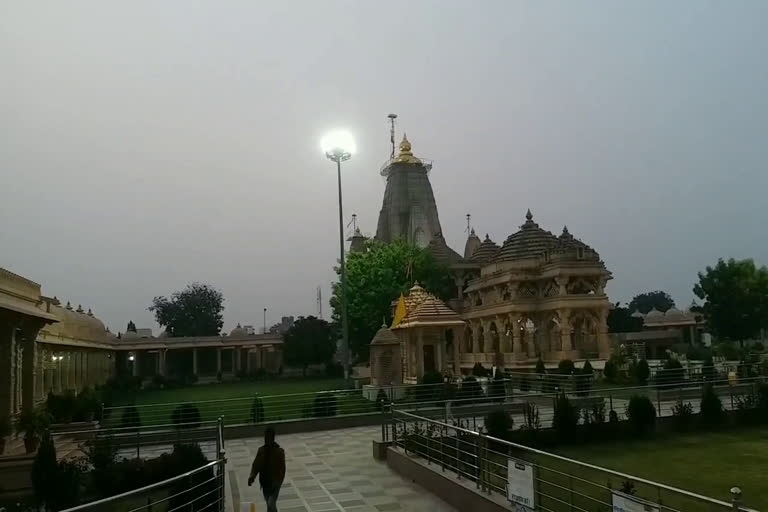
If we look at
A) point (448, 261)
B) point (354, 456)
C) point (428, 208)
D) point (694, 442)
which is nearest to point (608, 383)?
point (694, 442)

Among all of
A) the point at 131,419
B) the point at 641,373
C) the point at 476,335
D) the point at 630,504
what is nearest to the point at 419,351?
the point at 641,373

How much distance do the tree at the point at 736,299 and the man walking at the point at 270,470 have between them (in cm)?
4287

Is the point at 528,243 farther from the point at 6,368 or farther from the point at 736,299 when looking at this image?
the point at 6,368

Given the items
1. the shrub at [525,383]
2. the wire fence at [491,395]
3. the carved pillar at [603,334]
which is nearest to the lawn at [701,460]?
the wire fence at [491,395]

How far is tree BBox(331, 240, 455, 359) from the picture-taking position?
42.5 m

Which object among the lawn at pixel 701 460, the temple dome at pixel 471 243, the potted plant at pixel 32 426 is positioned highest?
the temple dome at pixel 471 243

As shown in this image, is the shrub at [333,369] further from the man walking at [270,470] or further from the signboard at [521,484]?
the signboard at [521,484]

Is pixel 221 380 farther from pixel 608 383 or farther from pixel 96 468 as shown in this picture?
pixel 96 468

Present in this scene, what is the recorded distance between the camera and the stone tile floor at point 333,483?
31.6ft

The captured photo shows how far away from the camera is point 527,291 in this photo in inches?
1467

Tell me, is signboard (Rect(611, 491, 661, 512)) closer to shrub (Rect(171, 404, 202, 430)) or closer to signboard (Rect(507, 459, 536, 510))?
signboard (Rect(507, 459, 536, 510))

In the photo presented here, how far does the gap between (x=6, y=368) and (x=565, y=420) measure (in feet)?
48.0

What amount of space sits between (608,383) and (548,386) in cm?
494

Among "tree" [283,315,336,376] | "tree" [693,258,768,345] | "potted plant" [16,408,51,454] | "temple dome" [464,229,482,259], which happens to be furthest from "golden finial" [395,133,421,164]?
"potted plant" [16,408,51,454]
